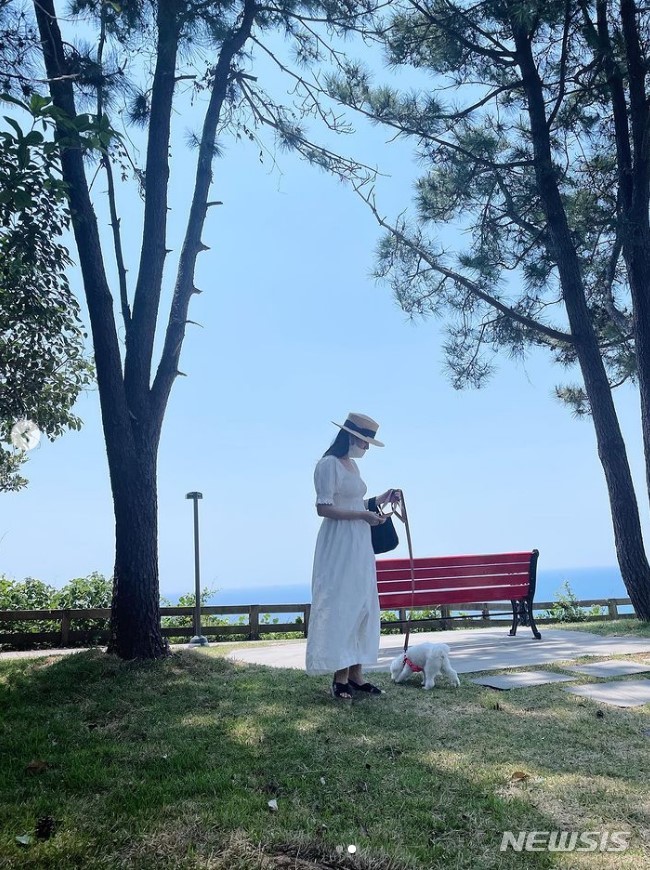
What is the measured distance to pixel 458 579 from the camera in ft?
21.9

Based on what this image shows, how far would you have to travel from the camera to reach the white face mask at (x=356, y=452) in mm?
4273

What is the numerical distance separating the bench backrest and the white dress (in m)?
2.35

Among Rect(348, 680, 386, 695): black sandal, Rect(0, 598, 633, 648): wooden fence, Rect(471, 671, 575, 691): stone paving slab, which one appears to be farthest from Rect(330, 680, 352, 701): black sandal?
Rect(0, 598, 633, 648): wooden fence

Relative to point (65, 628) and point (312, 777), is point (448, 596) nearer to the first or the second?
point (312, 777)

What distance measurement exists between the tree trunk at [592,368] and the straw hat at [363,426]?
4.84 m

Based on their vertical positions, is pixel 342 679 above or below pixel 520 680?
above

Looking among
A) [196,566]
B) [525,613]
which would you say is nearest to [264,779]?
[525,613]

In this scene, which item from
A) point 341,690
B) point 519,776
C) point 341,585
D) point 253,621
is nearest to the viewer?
point 519,776

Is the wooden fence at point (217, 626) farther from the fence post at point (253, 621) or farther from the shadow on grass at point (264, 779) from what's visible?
the shadow on grass at point (264, 779)

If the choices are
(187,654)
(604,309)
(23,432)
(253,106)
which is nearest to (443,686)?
(187,654)

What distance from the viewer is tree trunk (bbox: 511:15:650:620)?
26.3 ft

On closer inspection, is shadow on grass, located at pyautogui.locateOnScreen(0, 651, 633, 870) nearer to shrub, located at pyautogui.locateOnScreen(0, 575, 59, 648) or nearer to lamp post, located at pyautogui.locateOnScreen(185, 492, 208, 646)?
lamp post, located at pyautogui.locateOnScreen(185, 492, 208, 646)

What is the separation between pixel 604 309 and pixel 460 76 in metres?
4.02

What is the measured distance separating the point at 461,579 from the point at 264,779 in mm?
4345
